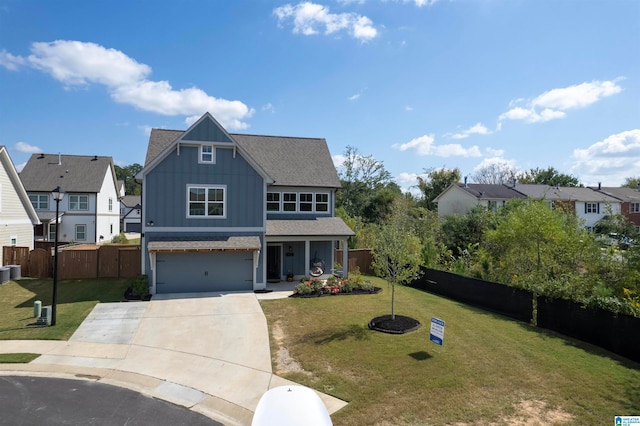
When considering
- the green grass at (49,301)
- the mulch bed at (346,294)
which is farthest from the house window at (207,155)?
the mulch bed at (346,294)

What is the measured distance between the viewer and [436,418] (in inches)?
293

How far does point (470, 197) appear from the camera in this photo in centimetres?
4809

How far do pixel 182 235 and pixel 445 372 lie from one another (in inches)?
553

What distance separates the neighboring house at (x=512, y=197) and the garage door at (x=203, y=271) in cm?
3695

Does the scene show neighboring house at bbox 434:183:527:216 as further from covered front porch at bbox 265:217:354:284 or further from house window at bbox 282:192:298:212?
house window at bbox 282:192:298:212

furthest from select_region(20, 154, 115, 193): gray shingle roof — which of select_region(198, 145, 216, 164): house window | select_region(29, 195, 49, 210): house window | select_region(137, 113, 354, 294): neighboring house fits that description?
select_region(198, 145, 216, 164): house window

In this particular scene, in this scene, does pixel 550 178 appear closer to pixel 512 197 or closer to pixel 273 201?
pixel 512 197

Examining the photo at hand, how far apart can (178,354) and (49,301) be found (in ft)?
31.0

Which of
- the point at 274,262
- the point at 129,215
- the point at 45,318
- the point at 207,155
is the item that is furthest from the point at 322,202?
the point at 129,215

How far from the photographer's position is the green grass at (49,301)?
41.8ft

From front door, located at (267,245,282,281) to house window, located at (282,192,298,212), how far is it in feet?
8.17

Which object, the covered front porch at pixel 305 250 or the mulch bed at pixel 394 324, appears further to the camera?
the covered front porch at pixel 305 250

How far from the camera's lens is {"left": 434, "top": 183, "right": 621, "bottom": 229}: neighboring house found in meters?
48.7

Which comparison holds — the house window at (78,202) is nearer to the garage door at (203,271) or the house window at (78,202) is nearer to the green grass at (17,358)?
the garage door at (203,271)
